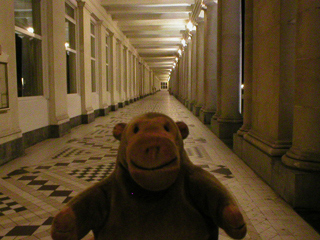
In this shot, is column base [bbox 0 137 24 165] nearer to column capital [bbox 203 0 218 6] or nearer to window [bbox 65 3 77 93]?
window [bbox 65 3 77 93]

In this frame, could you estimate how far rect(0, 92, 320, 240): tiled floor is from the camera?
2910 mm

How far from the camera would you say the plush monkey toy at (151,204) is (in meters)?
1.55

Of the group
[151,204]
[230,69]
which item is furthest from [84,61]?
[151,204]

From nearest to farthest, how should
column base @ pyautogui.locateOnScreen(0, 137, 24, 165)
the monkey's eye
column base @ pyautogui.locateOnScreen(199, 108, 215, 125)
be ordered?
the monkey's eye < column base @ pyautogui.locateOnScreen(0, 137, 24, 165) < column base @ pyautogui.locateOnScreen(199, 108, 215, 125)

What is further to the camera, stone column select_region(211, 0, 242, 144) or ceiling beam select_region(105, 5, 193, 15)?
ceiling beam select_region(105, 5, 193, 15)

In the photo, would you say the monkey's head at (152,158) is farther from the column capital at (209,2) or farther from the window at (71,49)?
the column capital at (209,2)

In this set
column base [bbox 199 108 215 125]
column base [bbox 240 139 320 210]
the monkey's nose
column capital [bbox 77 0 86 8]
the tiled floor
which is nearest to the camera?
the monkey's nose

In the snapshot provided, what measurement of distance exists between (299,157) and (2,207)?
10.8ft

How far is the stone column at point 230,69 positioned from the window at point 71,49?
521 cm

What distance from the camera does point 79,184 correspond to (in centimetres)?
419

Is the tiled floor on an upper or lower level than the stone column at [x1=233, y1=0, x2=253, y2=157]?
lower

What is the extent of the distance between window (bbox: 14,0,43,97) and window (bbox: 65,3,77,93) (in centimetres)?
246

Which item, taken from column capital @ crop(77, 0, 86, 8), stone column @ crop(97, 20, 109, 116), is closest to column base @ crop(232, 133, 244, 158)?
column capital @ crop(77, 0, 86, 8)

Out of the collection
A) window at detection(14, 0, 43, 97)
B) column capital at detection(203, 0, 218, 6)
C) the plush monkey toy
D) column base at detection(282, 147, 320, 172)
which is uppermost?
column capital at detection(203, 0, 218, 6)
